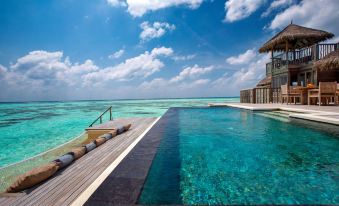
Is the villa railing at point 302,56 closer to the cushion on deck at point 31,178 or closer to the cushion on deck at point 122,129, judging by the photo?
the cushion on deck at point 122,129

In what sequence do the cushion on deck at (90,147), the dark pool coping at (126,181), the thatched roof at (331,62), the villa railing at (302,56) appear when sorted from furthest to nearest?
the villa railing at (302,56)
the thatched roof at (331,62)
the cushion on deck at (90,147)
the dark pool coping at (126,181)

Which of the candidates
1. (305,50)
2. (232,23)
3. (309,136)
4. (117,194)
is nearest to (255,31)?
(232,23)

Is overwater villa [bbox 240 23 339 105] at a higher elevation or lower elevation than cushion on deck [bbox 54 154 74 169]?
higher

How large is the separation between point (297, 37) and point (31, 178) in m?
16.0

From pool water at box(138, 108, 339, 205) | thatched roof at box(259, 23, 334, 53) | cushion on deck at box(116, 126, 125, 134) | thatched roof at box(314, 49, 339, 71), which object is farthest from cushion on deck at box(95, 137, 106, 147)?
thatched roof at box(259, 23, 334, 53)

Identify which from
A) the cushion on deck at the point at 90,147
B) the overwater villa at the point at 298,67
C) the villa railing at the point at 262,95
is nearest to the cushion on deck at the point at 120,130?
the cushion on deck at the point at 90,147

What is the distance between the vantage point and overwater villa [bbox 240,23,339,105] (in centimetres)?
1063

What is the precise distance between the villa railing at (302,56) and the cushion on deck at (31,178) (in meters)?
14.9

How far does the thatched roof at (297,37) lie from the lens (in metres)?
13.0

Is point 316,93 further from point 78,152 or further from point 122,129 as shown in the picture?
point 78,152

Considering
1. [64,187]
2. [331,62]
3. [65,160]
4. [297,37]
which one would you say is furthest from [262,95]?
[64,187]

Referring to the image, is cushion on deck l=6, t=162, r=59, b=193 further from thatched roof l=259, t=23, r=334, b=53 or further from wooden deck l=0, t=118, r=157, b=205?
thatched roof l=259, t=23, r=334, b=53

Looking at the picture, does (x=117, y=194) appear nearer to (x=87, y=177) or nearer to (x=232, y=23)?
(x=87, y=177)

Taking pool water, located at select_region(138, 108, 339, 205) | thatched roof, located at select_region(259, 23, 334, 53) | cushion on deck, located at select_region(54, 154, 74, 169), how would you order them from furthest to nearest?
thatched roof, located at select_region(259, 23, 334, 53)
cushion on deck, located at select_region(54, 154, 74, 169)
pool water, located at select_region(138, 108, 339, 205)
